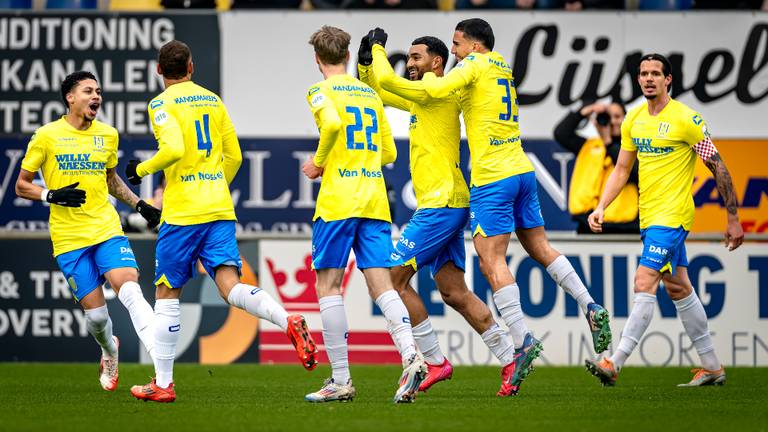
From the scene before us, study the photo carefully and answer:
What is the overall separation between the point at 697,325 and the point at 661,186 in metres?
1.21

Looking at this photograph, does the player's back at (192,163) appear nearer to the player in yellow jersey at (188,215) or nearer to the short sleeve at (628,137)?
the player in yellow jersey at (188,215)

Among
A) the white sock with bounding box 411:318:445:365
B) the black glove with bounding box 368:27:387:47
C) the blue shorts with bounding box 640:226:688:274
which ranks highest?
the black glove with bounding box 368:27:387:47

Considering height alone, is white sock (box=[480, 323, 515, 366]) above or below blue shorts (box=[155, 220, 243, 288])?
below

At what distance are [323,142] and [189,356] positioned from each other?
232 inches

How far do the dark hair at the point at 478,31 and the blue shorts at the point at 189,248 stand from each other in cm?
218

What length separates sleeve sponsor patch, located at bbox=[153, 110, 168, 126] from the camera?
9102 millimetres

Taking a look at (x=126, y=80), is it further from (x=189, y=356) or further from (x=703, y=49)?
(x=703, y=49)

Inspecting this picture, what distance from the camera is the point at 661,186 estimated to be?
10680mm

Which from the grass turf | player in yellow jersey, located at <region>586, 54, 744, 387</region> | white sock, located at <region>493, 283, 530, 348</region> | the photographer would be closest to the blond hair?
white sock, located at <region>493, 283, 530, 348</region>

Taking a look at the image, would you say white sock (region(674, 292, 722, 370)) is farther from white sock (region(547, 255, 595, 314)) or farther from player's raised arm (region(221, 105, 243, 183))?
player's raised arm (region(221, 105, 243, 183))

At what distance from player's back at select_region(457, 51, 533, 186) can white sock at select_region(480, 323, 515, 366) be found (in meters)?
1.09

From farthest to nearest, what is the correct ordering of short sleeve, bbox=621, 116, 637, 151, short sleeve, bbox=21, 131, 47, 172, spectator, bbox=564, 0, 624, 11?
spectator, bbox=564, 0, 624, 11 < short sleeve, bbox=621, 116, 637, 151 < short sleeve, bbox=21, 131, 47, 172

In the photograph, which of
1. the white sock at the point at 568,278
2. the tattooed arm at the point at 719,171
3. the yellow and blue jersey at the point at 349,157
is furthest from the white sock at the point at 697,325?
the yellow and blue jersey at the point at 349,157

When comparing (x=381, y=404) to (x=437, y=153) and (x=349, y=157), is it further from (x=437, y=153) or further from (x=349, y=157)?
(x=437, y=153)
